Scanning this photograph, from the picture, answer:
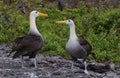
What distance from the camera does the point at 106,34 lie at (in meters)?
18.8

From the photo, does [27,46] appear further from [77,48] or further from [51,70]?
[77,48]

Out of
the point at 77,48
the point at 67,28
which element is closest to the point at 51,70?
the point at 77,48

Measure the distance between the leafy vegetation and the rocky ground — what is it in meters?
1.68

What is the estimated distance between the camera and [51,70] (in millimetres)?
13281

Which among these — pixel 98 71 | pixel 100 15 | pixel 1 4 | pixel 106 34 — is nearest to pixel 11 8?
pixel 1 4

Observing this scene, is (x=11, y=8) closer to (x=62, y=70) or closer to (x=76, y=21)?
(x=76, y=21)

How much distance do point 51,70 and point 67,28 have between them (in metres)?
6.77

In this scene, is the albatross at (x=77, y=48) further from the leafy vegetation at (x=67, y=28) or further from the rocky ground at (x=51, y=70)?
the leafy vegetation at (x=67, y=28)

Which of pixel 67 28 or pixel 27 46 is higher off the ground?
pixel 67 28

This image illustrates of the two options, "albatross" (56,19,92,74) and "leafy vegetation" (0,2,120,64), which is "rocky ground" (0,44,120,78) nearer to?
"albatross" (56,19,92,74)

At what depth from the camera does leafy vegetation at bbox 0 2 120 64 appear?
16750 millimetres

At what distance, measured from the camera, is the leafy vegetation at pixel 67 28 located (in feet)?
55.0

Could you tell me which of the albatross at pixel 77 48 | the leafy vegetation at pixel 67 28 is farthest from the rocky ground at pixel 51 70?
the leafy vegetation at pixel 67 28

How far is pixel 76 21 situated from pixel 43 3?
4199 mm
